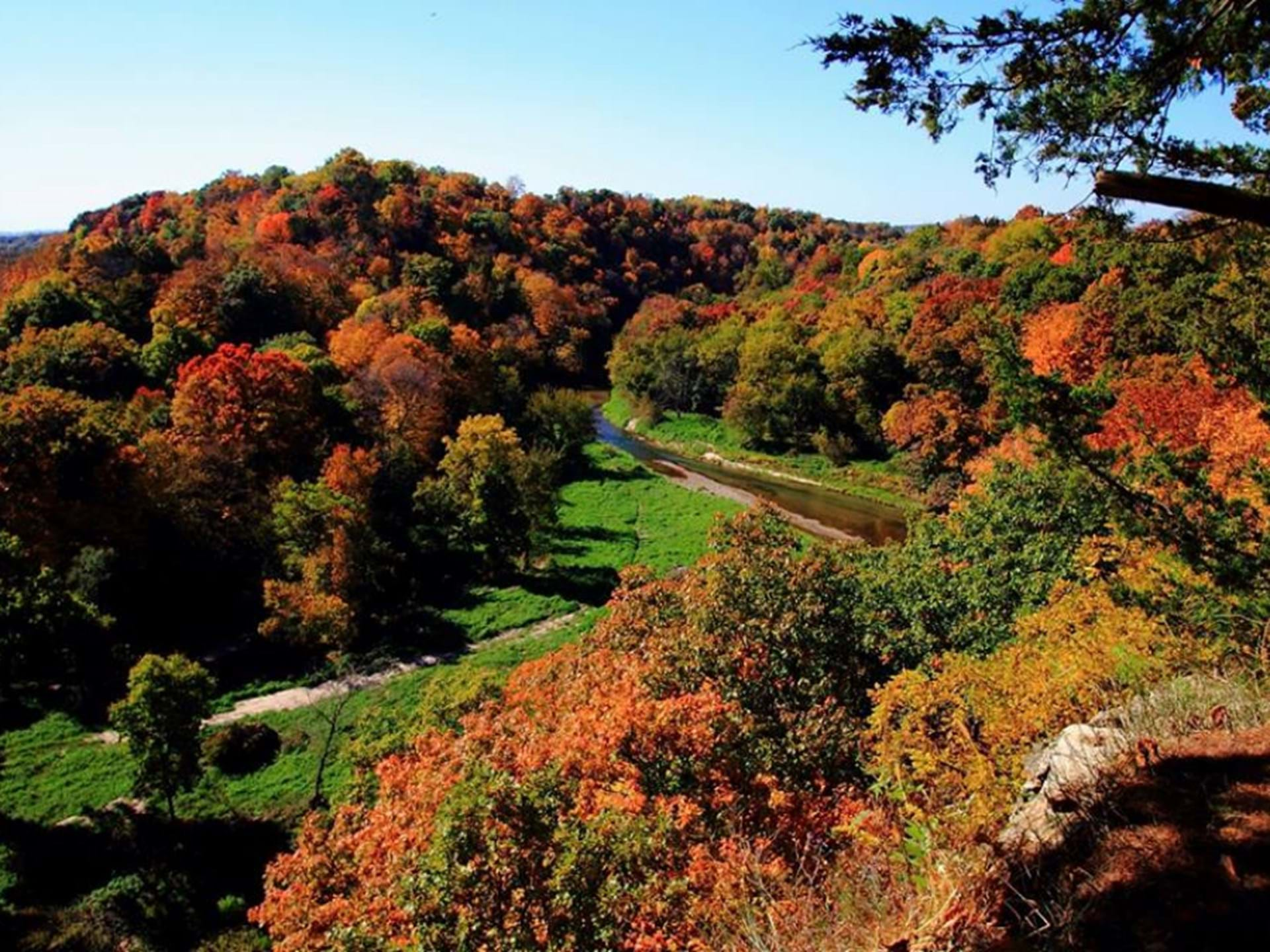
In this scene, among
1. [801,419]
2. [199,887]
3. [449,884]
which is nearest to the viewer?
[449,884]

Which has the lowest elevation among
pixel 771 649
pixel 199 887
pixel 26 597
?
pixel 199 887

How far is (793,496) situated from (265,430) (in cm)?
3050

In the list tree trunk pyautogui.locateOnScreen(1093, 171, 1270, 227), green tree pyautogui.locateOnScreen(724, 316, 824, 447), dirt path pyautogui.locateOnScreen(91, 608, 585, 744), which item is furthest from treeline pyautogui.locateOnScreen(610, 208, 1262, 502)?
dirt path pyautogui.locateOnScreen(91, 608, 585, 744)

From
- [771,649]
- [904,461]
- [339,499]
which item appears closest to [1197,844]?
[771,649]

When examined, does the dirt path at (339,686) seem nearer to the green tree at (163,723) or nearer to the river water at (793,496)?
the green tree at (163,723)

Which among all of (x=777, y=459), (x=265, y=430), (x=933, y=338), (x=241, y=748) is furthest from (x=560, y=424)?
(x=241, y=748)

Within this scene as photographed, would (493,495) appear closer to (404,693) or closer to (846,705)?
(404,693)

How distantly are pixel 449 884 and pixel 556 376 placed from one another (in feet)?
243

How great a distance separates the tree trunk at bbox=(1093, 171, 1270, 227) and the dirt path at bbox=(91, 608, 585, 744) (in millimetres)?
27935

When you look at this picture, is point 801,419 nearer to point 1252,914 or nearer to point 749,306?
point 749,306

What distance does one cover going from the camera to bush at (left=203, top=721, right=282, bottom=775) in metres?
23.6

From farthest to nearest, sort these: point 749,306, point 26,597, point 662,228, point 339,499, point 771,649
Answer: point 662,228 < point 749,306 < point 339,499 < point 26,597 < point 771,649

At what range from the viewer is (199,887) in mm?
18828

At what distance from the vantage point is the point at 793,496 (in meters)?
49.6
